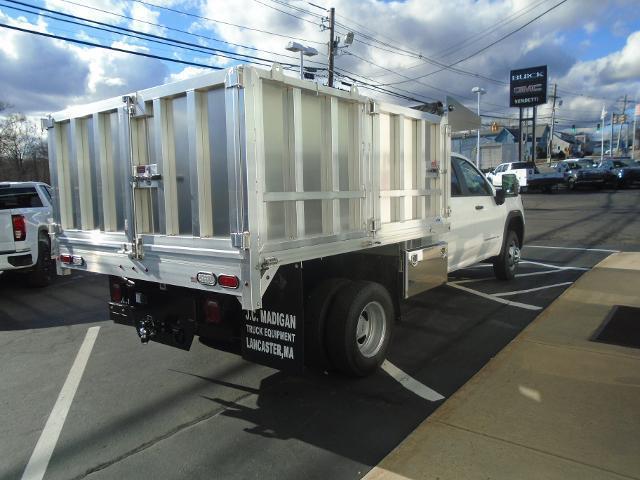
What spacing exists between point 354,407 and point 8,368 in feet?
11.7

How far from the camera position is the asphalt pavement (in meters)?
3.34

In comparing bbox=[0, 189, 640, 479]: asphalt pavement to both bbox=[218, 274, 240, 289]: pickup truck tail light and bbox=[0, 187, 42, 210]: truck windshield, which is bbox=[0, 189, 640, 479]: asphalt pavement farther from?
bbox=[0, 187, 42, 210]: truck windshield

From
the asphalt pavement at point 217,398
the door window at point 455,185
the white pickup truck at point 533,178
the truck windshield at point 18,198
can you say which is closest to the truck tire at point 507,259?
the asphalt pavement at point 217,398

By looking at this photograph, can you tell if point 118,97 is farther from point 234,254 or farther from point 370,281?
point 370,281

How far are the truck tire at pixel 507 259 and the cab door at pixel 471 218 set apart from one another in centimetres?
32

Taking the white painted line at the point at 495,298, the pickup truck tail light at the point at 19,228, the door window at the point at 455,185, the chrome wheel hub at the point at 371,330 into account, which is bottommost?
the white painted line at the point at 495,298

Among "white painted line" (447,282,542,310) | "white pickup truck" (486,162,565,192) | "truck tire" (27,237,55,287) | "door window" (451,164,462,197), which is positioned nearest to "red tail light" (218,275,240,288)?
"door window" (451,164,462,197)

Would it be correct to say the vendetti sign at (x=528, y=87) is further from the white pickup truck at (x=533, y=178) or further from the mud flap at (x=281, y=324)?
the mud flap at (x=281, y=324)

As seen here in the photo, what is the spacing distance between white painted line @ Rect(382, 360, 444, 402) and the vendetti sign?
2272 inches

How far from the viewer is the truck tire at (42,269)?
8709mm

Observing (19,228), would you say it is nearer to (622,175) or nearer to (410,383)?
(410,383)

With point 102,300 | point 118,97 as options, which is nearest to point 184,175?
point 118,97

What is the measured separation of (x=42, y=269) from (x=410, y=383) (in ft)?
23.5

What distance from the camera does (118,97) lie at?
402 centimetres
